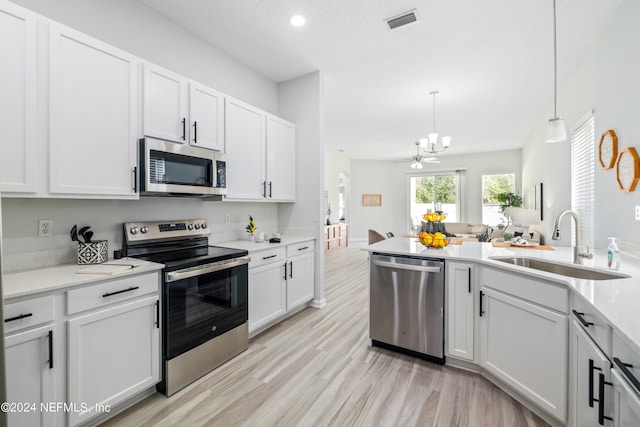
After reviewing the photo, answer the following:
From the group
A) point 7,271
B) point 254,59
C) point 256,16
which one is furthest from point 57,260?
point 254,59

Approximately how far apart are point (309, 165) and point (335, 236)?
5133mm

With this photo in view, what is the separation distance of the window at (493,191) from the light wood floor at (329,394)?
7783mm

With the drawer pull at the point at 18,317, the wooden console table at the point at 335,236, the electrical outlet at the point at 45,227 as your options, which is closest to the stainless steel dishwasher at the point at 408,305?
the drawer pull at the point at 18,317

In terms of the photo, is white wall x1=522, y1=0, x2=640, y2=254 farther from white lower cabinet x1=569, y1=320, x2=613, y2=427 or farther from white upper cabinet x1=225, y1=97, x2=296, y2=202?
white upper cabinet x1=225, y1=97, x2=296, y2=202

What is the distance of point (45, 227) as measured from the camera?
1854 millimetres

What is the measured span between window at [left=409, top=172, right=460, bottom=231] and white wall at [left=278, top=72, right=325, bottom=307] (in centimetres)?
612

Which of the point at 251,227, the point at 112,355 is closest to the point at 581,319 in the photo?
the point at 112,355

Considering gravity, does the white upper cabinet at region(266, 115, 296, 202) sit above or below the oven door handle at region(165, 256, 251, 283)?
above

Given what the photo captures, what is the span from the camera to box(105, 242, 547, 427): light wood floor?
5.76 ft

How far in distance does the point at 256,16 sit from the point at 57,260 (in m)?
2.52

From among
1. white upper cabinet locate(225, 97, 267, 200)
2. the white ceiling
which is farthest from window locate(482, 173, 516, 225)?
white upper cabinet locate(225, 97, 267, 200)

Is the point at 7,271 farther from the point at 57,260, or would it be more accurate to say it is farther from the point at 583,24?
the point at 583,24

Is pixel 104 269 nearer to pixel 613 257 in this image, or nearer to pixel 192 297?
pixel 192 297

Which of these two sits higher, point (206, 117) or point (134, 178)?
point (206, 117)
